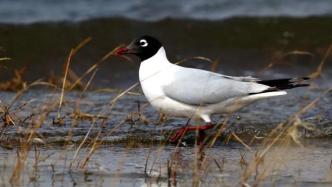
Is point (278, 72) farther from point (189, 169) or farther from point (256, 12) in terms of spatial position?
point (189, 169)

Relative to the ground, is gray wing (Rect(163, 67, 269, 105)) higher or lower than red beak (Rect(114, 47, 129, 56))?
lower

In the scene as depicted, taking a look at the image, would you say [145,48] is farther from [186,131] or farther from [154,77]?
[186,131]

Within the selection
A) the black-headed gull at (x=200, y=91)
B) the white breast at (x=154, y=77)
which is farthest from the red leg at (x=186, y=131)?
the white breast at (x=154, y=77)

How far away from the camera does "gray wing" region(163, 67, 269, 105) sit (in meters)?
7.07

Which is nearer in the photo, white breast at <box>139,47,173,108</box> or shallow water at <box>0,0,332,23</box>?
white breast at <box>139,47,173,108</box>

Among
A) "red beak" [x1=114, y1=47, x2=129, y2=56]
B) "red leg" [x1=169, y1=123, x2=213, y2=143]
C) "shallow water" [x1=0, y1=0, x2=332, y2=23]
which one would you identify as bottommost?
"red leg" [x1=169, y1=123, x2=213, y2=143]

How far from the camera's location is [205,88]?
7.07m

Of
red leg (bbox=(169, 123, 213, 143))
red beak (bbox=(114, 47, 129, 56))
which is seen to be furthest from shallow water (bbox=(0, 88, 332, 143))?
red beak (bbox=(114, 47, 129, 56))

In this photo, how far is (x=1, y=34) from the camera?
504 inches

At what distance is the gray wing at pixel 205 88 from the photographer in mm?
7070

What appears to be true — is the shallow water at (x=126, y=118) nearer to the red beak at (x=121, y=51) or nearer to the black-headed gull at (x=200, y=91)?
the black-headed gull at (x=200, y=91)

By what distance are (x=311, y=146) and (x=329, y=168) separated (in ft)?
3.02

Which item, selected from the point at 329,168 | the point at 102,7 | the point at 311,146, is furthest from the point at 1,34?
the point at 329,168

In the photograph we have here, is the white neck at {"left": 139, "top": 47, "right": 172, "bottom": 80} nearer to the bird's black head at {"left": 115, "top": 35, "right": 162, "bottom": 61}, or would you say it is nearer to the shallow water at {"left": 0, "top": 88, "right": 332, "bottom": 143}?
the bird's black head at {"left": 115, "top": 35, "right": 162, "bottom": 61}
